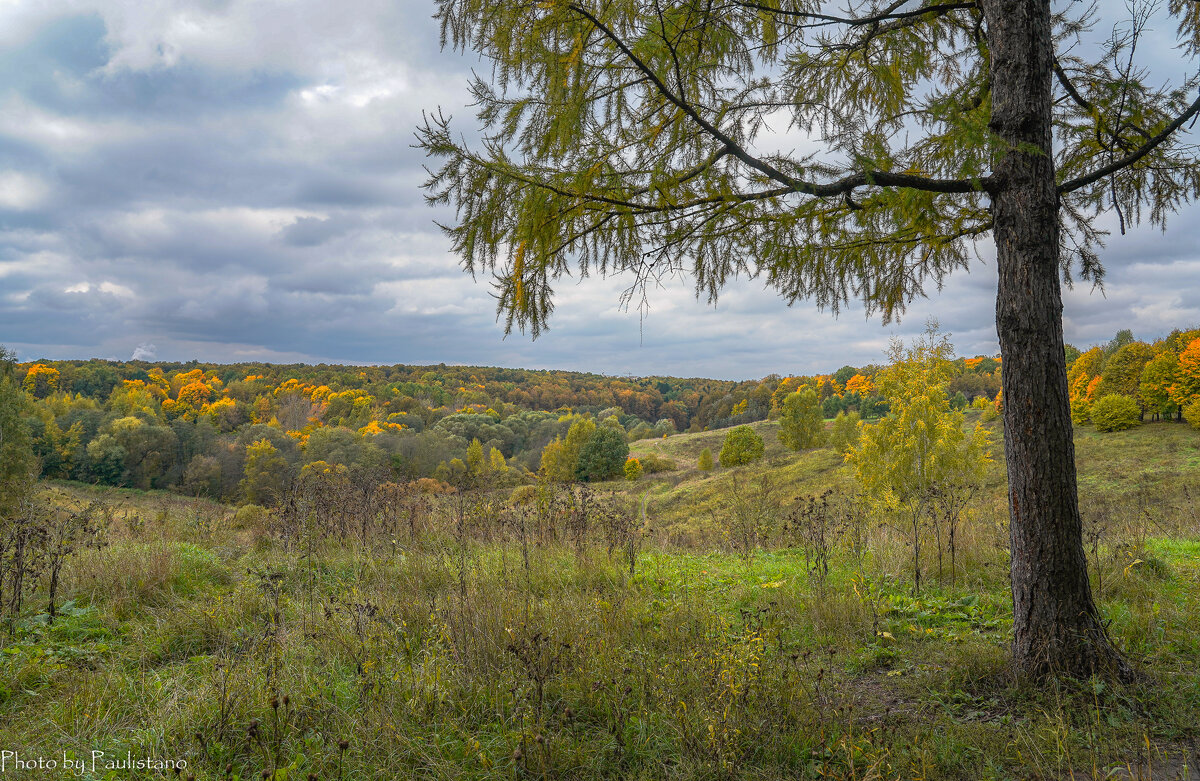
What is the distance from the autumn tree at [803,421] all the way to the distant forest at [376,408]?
6.02ft

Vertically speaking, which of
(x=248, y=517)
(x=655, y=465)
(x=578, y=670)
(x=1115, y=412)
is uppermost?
(x=578, y=670)

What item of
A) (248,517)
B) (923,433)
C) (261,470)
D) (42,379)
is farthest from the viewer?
(42,379)

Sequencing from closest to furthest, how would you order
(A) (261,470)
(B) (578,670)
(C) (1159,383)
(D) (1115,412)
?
(B) (578,670)
(C) (1159,383)
(D) (1115,412)
(A) (261,470)

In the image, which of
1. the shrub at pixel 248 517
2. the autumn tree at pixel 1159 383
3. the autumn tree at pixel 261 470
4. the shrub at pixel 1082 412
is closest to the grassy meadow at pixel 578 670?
the shrub at pixel 248 517

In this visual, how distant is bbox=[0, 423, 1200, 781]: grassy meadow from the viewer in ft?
7.96

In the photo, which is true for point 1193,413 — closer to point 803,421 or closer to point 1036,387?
Answer: point 803,421

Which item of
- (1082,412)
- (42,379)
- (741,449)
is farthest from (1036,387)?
(42,379)

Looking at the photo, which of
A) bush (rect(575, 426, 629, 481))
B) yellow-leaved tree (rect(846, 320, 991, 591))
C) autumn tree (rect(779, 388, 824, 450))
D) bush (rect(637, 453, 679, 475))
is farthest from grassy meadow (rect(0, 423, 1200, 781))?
bush (rect(637, 453, 679, 475))

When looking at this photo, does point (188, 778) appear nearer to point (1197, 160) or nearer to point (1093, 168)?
point (1093, 168)

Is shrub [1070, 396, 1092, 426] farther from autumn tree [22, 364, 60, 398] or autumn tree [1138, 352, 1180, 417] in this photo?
autumn tree [22, 364, 60, 398]

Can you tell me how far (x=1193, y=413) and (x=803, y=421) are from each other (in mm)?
20937

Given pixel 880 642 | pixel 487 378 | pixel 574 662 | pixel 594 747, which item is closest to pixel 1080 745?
pixel 880 642

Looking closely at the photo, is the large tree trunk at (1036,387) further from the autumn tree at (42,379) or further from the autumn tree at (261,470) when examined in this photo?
the autumn tree at (42,379)

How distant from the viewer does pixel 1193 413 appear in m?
28.0
